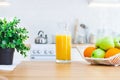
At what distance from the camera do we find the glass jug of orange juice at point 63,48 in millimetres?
1573

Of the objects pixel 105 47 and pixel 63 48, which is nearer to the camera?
pixel 105 47

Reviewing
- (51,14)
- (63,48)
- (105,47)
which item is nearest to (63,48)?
(63,48)

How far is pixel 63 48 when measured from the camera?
1.61 m

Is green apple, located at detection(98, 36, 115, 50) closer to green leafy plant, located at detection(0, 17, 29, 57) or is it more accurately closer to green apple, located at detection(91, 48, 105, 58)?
green apple, located at detection(91, 48, 105, 58)

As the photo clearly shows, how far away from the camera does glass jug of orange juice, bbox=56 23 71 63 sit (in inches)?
61.9

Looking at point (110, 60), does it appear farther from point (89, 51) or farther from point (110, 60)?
point (89, 51)

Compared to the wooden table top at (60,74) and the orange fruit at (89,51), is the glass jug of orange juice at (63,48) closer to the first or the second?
the orange fruit at (89,51)

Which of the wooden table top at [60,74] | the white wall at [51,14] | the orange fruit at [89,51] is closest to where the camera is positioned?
the wooden table top at [60,74]

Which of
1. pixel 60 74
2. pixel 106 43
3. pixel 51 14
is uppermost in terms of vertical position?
pixel 51 14

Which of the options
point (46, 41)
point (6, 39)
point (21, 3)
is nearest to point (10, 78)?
point (6, 39)

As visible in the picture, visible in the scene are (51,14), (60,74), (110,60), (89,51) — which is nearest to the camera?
(60,74)

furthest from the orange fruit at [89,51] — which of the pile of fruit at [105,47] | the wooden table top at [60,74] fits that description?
the wooden table top at [60,74]

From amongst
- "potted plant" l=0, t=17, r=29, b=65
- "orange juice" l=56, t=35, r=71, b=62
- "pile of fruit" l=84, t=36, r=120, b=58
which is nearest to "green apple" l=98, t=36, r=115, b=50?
"pile of fruit" l=84, t=36, r=120, b=58

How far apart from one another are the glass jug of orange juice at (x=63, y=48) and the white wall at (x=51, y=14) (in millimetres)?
2370
